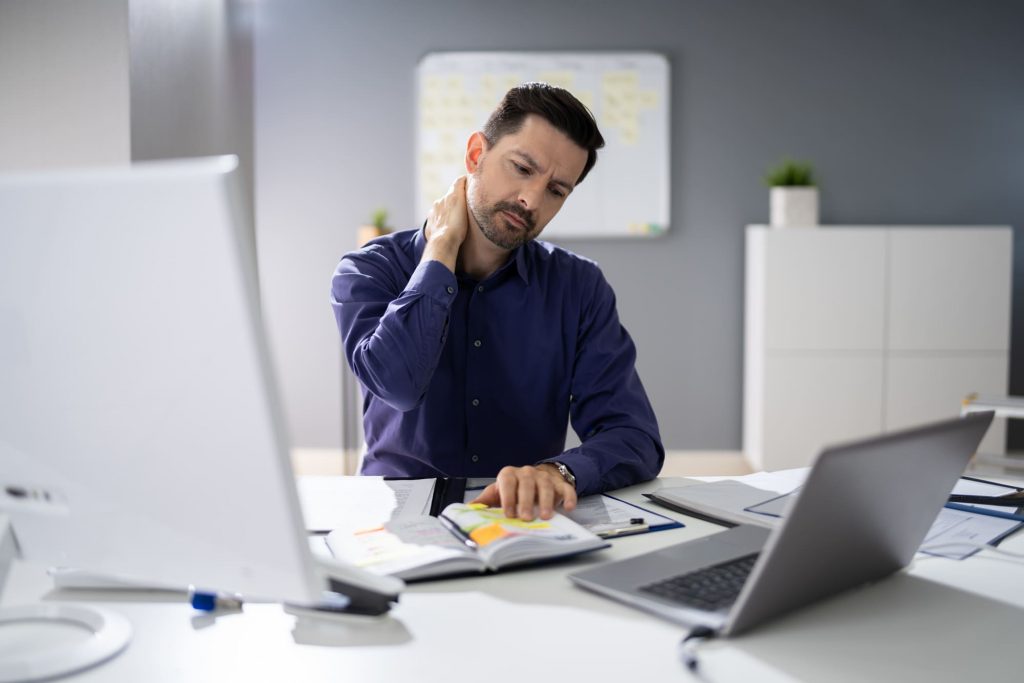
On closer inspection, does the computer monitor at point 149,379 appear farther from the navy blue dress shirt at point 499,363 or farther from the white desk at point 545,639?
the navy blue dress shirt at point 499,363

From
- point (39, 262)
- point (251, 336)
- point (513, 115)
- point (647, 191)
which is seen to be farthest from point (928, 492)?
point (647, 191)

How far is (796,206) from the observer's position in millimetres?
4242

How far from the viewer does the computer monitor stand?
0.68m

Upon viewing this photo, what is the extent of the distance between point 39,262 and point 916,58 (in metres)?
4.66

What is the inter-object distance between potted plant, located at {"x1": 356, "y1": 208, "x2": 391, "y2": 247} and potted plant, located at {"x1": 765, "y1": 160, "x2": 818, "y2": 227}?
1.83m

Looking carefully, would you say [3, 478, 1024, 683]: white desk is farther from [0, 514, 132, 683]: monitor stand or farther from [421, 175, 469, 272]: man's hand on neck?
[421, 175, 469, 272]: man's hand on neck

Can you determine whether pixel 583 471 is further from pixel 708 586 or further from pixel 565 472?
pixel 708 586

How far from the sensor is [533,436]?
190 cm

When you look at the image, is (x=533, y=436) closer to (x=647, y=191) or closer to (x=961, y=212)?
(x=647, y=191)

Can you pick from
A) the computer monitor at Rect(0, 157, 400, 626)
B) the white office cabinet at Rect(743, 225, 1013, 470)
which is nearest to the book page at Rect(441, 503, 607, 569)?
the computer monitor at Rect(0, 157, 400, 626)

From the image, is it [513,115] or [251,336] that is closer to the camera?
[251,336]

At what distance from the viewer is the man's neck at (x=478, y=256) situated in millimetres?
1912

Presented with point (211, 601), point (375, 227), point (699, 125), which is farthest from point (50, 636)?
point (699, 125)

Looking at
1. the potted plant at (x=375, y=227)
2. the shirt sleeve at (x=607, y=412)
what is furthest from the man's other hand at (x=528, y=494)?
the potted plant at (x=375, y=227)
